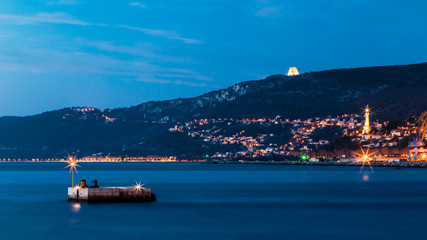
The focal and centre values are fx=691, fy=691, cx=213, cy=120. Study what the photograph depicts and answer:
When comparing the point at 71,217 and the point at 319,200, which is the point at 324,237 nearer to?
the point at 71,217

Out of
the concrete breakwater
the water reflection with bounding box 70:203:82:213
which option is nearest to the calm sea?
the water reflection with bounding box 70:203:82:213

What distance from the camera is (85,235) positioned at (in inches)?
1547

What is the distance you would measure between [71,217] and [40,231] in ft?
20.1

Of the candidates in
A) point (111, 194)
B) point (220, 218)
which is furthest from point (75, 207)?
point (220, 218)

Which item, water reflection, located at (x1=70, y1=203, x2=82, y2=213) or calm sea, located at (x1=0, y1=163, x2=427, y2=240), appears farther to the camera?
water reflection, located at (x1=70, y1=203, x2=82, y2=213)

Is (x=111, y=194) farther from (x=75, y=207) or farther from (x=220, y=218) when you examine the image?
(x=220, y=218)

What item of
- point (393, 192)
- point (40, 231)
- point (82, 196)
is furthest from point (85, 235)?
point (393, 192)

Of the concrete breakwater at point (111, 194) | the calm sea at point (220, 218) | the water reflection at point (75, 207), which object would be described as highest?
the concrete breakwater at point (111, 194)

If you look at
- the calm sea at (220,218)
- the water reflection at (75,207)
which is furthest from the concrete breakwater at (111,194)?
the calm sea at (220,218)

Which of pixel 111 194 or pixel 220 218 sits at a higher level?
pixel 111 194

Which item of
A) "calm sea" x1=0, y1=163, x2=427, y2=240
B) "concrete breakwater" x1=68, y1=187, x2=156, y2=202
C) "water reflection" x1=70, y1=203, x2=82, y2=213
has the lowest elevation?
"calm sea" x1=0, y1=163, x2=427, y2=240

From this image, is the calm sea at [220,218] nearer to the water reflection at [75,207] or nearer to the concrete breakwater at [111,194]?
the water reflection at [75,207]

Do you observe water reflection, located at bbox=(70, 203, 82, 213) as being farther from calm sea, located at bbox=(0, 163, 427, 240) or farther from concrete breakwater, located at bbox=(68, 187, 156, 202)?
concrete breakwater, located at bbox=(68, 187, 156, 202)

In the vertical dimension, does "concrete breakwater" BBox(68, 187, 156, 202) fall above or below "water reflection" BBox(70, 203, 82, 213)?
above
